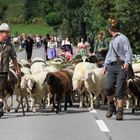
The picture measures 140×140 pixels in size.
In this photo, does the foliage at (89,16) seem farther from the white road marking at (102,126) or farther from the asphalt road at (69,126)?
the white road marking at (102,126)

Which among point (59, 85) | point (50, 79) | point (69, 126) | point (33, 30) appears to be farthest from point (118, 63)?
point (33, 30)

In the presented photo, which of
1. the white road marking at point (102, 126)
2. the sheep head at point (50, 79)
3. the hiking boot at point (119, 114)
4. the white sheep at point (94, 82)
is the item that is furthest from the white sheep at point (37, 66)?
the white road marking at point (102, 126)

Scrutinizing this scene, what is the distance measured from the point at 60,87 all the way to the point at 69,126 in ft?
10.5

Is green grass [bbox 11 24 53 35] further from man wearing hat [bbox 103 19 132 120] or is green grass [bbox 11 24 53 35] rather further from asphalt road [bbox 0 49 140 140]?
man wearing hat [bbox 103 19 132 120]

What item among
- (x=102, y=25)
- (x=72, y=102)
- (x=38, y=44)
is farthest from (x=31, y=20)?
(x=72, y=102)

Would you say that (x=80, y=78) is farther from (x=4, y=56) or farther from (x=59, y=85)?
(x=4, y=56)

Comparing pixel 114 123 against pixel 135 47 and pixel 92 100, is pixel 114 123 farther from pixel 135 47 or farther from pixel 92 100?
pixel 135 47

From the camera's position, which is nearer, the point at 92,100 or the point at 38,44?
the point at 92,100

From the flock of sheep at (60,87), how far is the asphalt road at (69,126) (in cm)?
50

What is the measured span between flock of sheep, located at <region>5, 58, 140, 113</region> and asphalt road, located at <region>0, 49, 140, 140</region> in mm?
497

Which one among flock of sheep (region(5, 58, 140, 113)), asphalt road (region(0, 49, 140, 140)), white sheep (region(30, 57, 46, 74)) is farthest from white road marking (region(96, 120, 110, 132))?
white sheep (region(30, 57, 46, 74))

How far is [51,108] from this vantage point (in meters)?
17.6

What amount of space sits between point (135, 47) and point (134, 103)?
73.5 feet

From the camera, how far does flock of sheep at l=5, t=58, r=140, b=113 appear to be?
1623 centimetres
